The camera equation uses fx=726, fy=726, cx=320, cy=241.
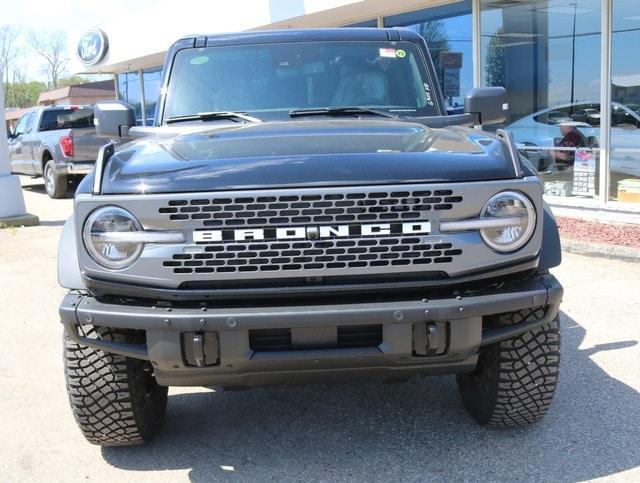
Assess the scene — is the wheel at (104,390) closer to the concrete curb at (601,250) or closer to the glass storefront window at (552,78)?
the concrete curb at (601,250)

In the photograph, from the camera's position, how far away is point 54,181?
15.0 meters

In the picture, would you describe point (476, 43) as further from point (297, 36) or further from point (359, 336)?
point (359, 336)

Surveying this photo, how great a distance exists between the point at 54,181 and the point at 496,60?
922 cm

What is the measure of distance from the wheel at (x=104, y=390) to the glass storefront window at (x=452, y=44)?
29.3 ft

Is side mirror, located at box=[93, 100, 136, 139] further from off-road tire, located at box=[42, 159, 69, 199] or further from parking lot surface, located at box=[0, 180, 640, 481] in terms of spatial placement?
off-road tire, located at box=[42, 159, 69, 199]

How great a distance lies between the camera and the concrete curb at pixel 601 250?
7102 millimetres

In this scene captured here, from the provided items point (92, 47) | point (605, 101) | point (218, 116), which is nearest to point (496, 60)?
point (605, 101)

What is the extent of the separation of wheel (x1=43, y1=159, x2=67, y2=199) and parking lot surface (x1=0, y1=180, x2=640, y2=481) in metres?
10.8

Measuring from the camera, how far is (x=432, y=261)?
2.73m

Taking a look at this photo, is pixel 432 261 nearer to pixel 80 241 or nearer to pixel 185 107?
pixel 80 241

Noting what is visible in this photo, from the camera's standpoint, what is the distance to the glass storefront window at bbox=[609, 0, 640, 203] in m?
8.76

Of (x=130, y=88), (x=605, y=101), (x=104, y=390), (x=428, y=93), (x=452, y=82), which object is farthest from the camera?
(x=130, y=88)

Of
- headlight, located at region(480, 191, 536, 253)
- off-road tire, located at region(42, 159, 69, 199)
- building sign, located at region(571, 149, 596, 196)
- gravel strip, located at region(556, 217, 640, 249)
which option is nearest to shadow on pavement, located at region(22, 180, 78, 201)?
off-road tire, located at region(42, 159, 69, 199)

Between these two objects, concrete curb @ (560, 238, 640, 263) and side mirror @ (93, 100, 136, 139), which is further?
concrete curb @ (560, 238, 640, 263)
